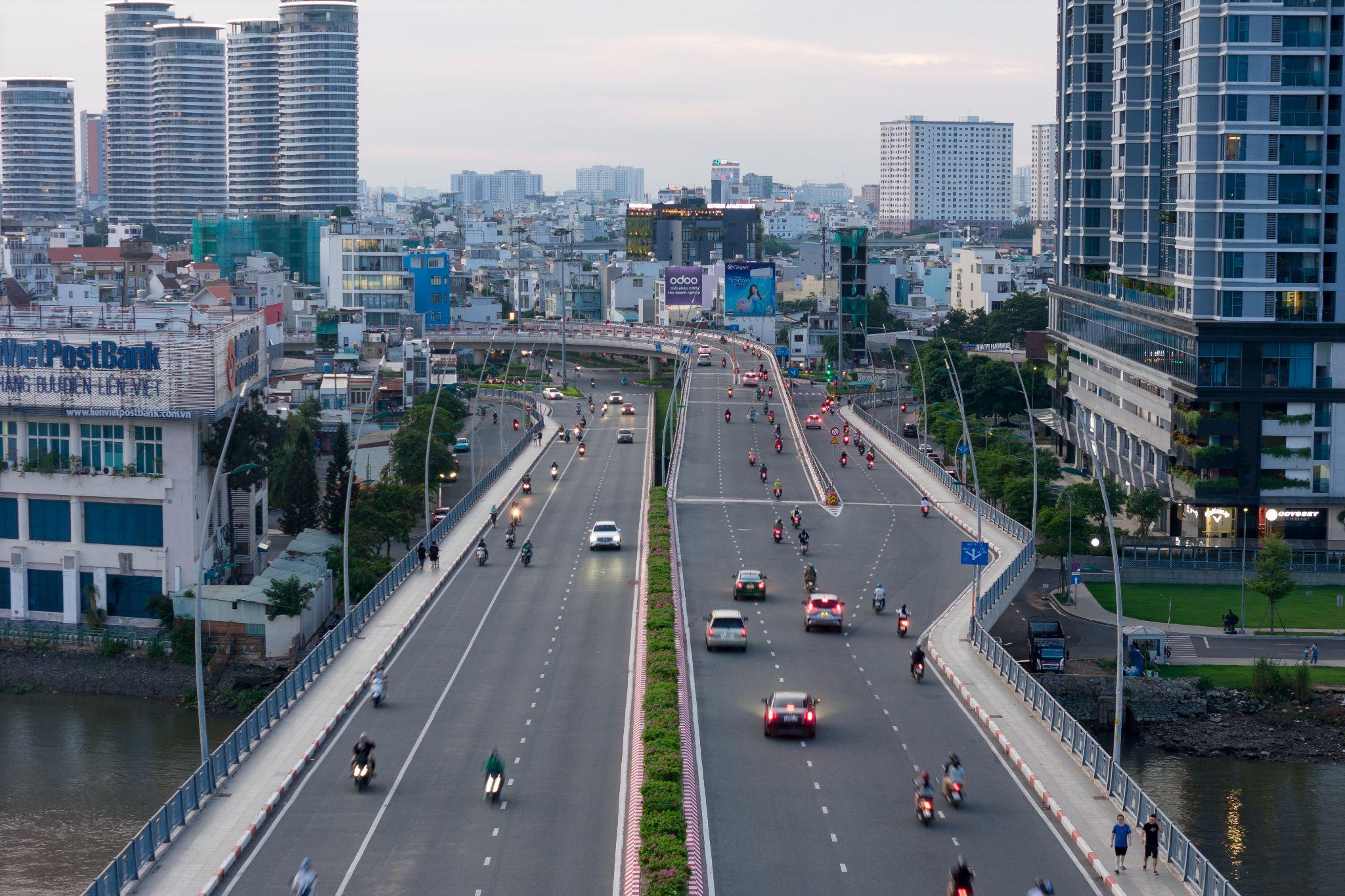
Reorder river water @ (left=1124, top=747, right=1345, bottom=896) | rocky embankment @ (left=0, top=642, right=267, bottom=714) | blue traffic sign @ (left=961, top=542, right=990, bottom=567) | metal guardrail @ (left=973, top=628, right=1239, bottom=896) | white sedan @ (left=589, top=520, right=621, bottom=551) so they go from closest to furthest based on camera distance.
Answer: metal guardrail @ (left=973, top=628, right=1239, bottom=896) < river water @ (left=1124, top=747, right=1345, bottom=896) < blue traffic sign @ (left=961, top=542, right=990, bottom=567) < rocky embankment @ (left=0, top=642, right=267, bottom=714) < white sedan @ (left=589, top=520, right=621, bottom=551)

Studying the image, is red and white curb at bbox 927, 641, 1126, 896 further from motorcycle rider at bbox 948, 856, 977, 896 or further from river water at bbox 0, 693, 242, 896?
river water at bbox 0, 693, 242, 896

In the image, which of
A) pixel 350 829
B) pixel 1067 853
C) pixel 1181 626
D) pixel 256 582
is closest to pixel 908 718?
pixel 1067 853

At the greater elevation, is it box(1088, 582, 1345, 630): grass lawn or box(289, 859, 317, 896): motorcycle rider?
box(289, 859, 317, 896): motorcycle rider

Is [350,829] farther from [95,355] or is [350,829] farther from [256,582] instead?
[95,355]

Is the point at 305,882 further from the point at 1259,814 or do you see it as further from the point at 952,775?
the point at 1259,814

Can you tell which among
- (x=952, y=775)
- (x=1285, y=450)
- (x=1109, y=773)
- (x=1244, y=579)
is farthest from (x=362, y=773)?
(x=1285, y=450)

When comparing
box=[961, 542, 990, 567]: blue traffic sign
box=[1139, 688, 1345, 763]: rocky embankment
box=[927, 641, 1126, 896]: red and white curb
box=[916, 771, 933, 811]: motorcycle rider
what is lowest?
box=[1139, 688, 1345, 763]: rocky embankment

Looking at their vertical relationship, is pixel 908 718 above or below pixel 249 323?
below

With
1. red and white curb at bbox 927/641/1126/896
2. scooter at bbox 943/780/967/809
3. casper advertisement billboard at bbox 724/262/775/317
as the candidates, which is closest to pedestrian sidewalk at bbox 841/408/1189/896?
red and white curb at bbox 927/641/1126/896
